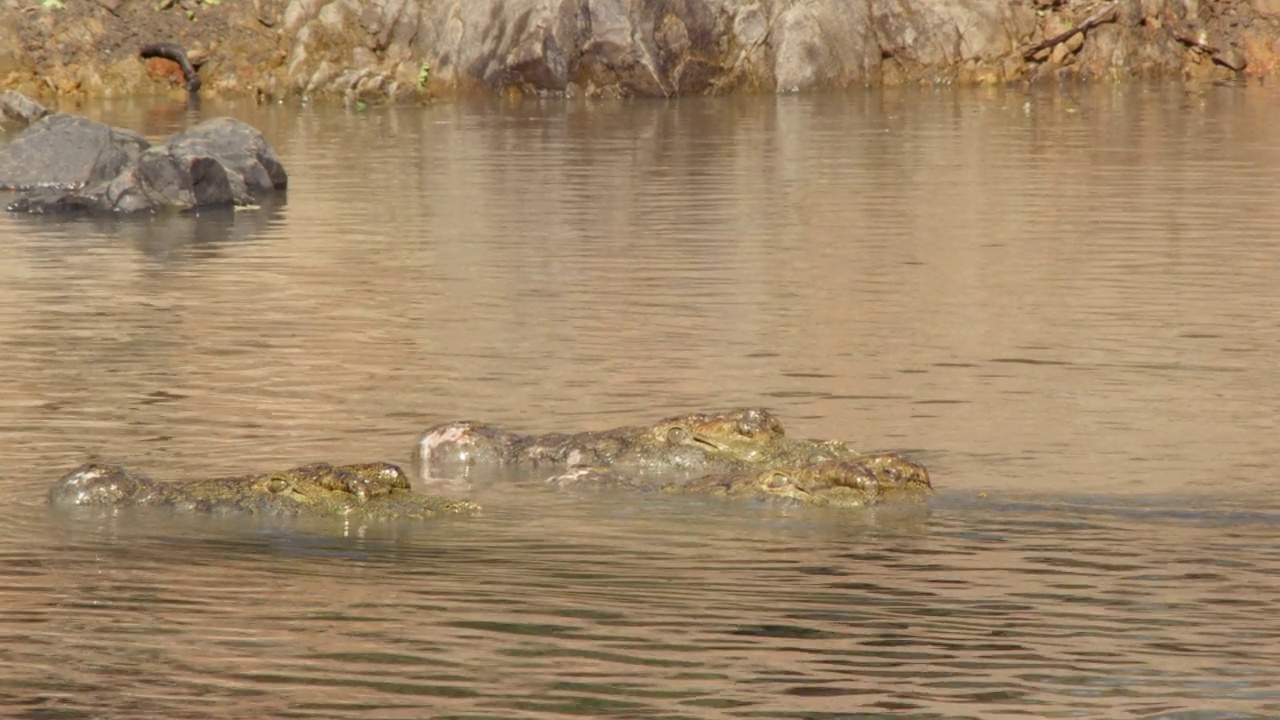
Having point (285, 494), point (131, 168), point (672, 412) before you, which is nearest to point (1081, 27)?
point (131, 168)

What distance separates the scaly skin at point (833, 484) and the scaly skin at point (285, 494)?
44.5 inches

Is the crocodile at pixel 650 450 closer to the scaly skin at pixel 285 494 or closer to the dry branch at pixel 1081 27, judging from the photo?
the scaly skin at pixel 285 494

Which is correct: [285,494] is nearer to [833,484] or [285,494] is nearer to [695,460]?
[695,460]

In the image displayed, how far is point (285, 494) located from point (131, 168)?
528 inches

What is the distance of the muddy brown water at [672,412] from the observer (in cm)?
634

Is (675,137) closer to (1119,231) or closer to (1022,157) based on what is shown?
(1022,157)

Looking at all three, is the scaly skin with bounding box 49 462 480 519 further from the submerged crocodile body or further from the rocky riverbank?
the rocky riverbank

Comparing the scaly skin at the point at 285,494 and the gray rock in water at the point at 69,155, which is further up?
the gray rock in water at the point at 69,155

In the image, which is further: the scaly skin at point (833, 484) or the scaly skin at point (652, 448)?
the scaly skin at point (652, 448)

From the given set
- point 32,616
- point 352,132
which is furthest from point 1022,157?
point 32,616

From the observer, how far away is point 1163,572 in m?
7.55

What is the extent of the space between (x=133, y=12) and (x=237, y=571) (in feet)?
113

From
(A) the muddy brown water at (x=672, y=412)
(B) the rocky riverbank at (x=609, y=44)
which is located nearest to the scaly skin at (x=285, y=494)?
(A) the muddy brown water at (x=672, y=412)

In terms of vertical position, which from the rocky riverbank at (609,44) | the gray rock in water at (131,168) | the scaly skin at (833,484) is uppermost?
the rocky riverbank at (609,44)
